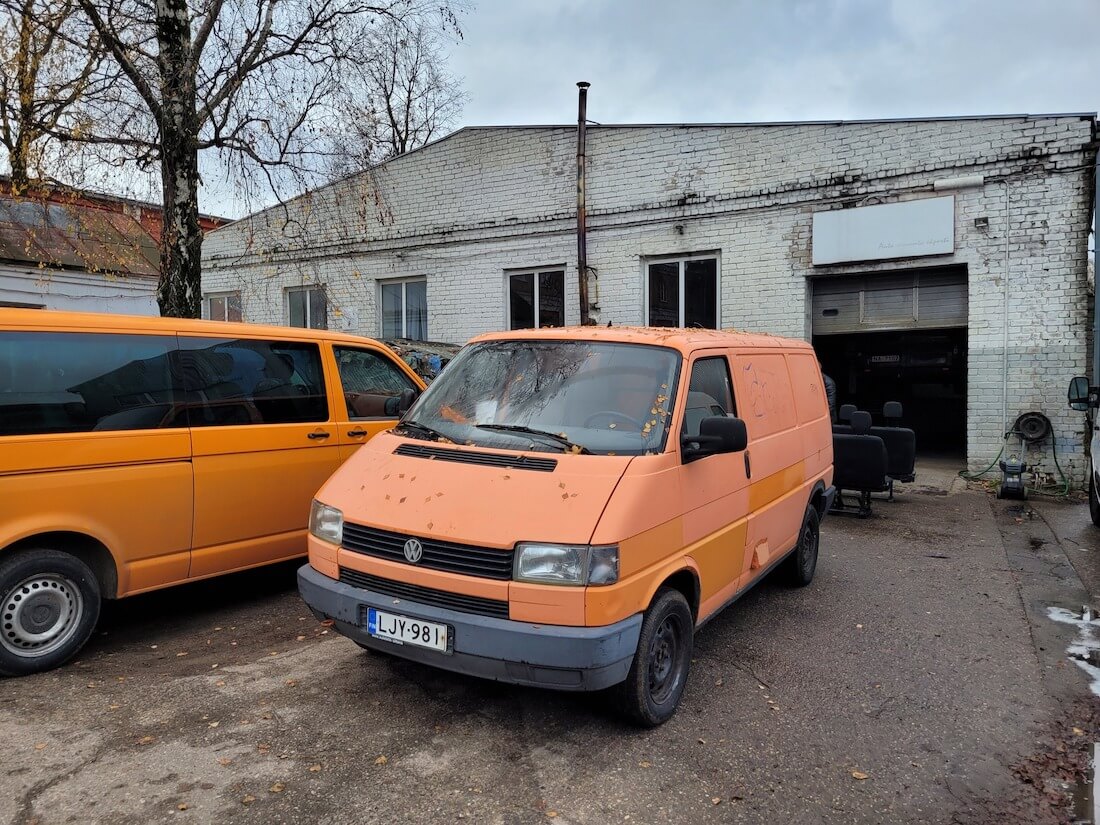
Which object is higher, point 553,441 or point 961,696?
point 553,441

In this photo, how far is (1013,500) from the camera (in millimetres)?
9273

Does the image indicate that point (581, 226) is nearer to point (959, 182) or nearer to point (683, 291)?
point (683, 291)

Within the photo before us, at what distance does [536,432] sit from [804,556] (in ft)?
10.2

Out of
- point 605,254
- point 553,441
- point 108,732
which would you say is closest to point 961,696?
point 553,441

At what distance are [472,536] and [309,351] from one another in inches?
116

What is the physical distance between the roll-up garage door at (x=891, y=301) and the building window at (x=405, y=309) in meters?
7.28

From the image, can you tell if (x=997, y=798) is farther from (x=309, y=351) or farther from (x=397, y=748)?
(x=309, y=351)

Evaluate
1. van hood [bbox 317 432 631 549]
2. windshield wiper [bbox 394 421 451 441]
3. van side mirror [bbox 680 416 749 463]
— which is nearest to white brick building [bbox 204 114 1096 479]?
windshield wiper [bbox 394 421 451 441]

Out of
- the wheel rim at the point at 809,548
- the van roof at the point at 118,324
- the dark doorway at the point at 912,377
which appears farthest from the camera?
the dark doorway at the point at 912,377

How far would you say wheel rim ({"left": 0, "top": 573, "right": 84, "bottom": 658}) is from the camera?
388 centimetres

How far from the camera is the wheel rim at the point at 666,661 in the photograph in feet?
11.6

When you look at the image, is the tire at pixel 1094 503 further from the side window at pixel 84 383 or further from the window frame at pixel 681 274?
the side window at pixel 84 383

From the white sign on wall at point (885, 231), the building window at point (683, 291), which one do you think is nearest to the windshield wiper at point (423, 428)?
the building window at point (683, 291)

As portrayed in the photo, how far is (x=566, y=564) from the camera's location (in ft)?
10.0
